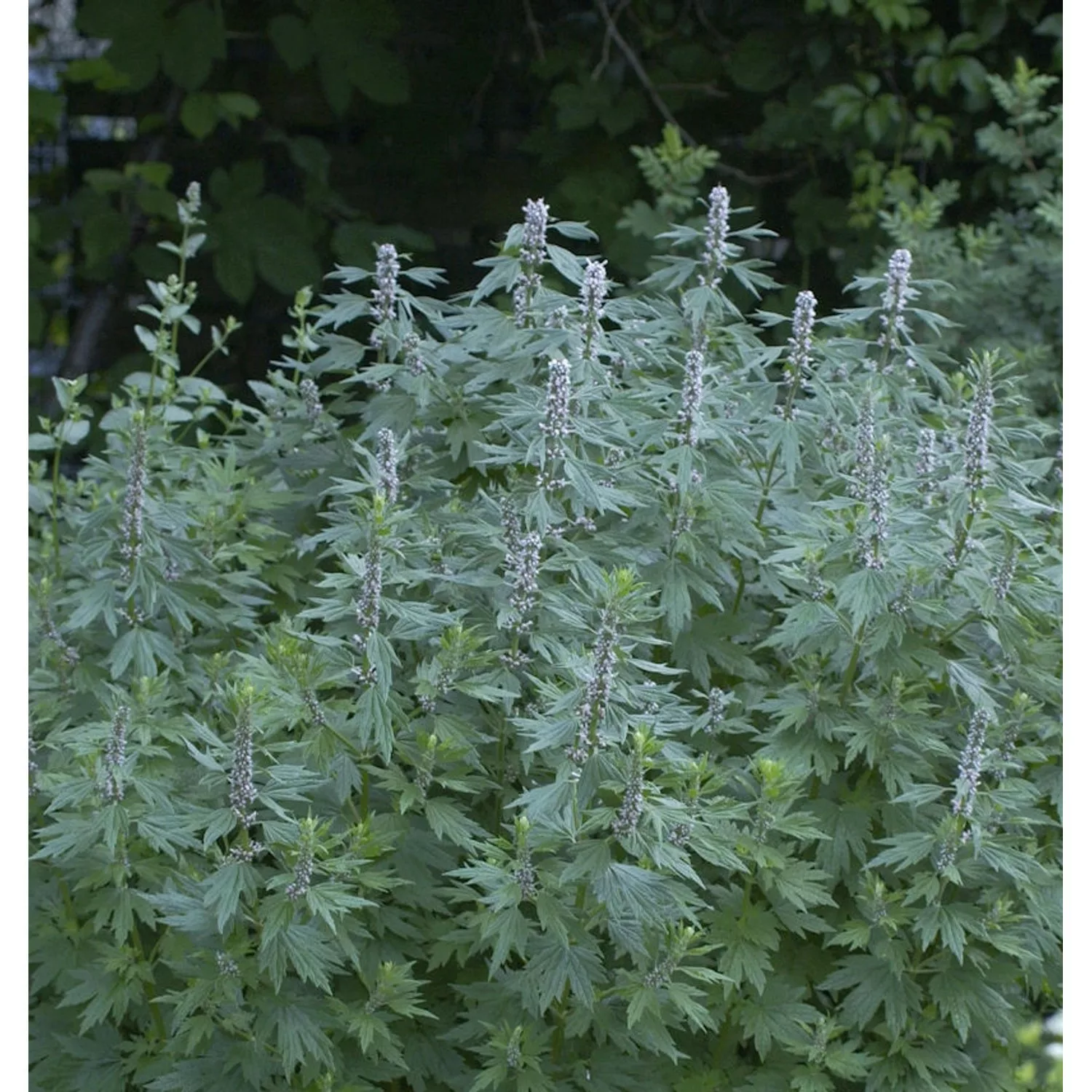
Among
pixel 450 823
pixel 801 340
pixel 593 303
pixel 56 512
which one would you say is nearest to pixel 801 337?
pixel 801 340

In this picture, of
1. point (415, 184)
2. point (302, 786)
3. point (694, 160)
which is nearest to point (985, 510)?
point (302, 786)

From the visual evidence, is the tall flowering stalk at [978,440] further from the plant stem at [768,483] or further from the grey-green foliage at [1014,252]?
the grey-green foliage at [1014,252]

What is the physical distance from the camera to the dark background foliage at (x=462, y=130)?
4961mm

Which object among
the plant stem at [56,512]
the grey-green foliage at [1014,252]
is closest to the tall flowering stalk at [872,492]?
the plant stem at [56,512]

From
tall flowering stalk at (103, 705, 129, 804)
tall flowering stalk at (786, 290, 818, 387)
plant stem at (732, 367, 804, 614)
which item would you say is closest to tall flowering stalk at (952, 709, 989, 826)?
plant stem at (732, 367, 804, 614)

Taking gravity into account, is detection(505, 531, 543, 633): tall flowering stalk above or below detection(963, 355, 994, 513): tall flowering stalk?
below

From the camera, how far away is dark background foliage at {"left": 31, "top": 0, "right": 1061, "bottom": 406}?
4961mm

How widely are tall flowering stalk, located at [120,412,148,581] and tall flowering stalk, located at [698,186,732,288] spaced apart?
867 millimetres

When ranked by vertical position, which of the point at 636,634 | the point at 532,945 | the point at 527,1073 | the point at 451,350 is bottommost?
the point at 527,1073

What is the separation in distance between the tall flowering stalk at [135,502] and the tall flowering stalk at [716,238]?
867 mm

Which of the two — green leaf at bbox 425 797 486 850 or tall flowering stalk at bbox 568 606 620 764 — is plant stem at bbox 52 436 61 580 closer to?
green leaf at bbox 425 797 486 850

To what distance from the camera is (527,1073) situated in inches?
70.6

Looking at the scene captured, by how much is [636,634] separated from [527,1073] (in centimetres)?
54

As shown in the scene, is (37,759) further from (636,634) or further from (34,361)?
(34,361)
